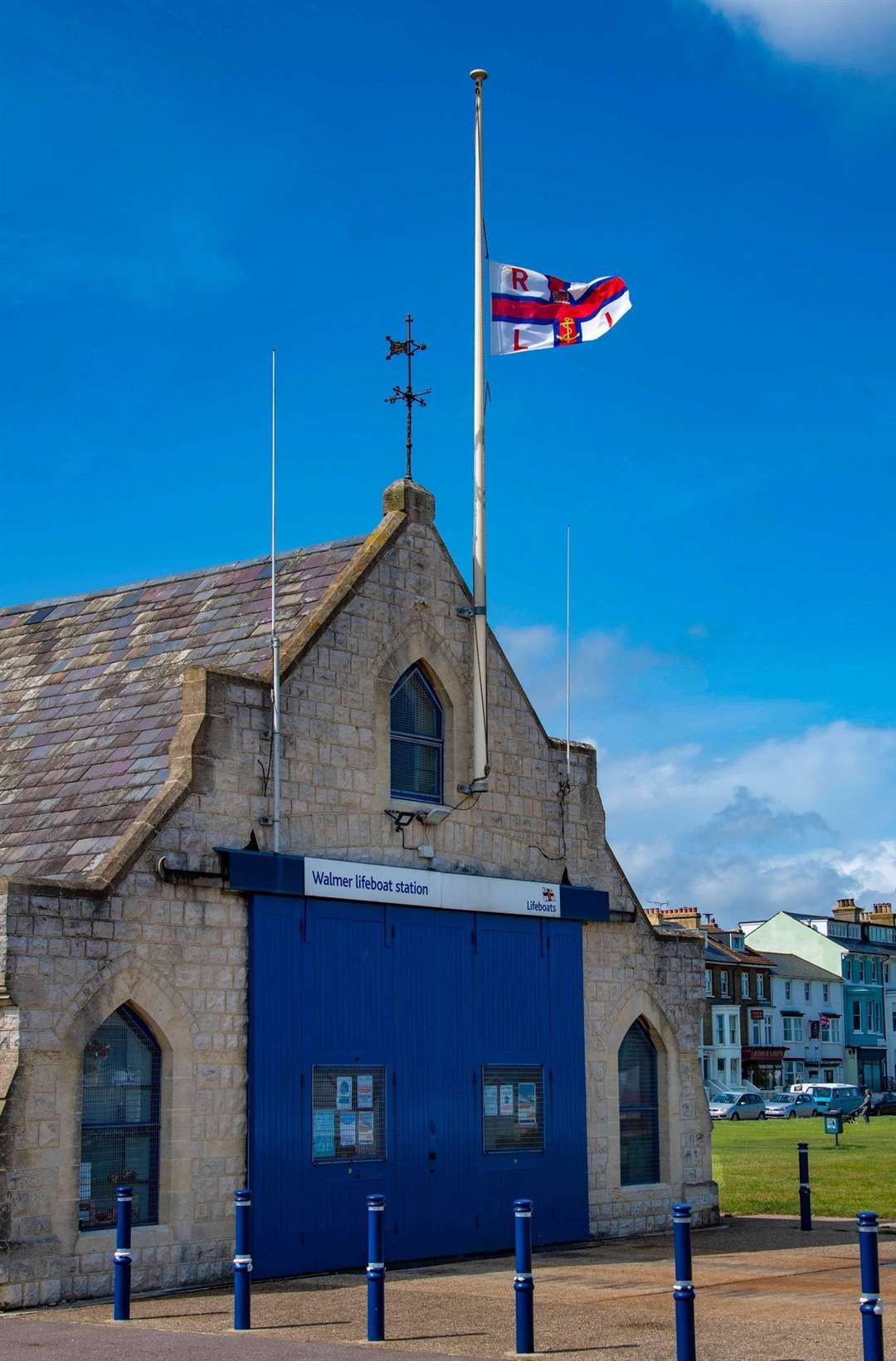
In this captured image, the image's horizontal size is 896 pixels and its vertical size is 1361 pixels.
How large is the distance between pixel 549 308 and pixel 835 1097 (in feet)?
185

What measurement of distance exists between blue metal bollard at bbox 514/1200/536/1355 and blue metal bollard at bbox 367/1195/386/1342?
1.02m

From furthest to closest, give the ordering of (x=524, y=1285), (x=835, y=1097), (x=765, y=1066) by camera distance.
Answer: (x=765, y=1066), (x=835, y=1097), (x=524, y=1285)

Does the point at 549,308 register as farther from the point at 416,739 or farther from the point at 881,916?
the point at 881,916

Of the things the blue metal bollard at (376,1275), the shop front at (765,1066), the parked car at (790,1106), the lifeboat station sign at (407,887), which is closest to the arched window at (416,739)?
the lifeboat station sign at (407,887)

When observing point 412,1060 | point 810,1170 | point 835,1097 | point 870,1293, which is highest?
point 412,1060

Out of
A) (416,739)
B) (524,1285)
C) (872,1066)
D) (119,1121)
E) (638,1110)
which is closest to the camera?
(524,1285)

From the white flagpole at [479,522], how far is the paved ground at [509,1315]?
5440 millimetres

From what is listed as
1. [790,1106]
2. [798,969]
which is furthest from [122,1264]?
[798,969]

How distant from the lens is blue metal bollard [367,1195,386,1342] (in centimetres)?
1222

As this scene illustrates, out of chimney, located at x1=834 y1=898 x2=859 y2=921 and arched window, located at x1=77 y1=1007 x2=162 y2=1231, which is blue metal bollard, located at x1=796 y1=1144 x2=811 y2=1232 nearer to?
arched window, located at x1=77 y1=1007 x2=162 y2=1231

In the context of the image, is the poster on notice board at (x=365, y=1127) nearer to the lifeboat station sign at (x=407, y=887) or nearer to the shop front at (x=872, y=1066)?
the lifeboat station sign at (x=407, y=887)

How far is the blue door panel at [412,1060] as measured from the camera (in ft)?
54.3

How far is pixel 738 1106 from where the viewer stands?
219 feet

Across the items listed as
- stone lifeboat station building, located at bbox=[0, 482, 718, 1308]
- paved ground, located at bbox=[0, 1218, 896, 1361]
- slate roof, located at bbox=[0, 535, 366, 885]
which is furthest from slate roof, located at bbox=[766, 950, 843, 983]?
paved ground, located at bbox=[0, 1218, 896, 1361]
